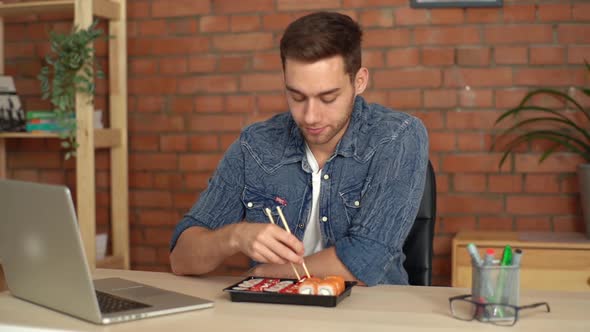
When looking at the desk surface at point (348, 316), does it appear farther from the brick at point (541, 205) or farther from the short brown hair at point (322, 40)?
the brick at point (541, 205)

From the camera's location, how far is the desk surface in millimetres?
1291

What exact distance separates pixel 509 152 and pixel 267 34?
1149mm

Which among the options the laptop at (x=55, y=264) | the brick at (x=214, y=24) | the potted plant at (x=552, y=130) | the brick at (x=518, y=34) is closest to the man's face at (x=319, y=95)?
the laptop at (x=55, y=264)

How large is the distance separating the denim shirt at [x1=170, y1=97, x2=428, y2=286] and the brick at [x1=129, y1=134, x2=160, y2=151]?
1.40 m

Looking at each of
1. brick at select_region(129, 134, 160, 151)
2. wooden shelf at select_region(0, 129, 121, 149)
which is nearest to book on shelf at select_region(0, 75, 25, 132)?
wooden shelf at select_region(0, 129, 121, 149)

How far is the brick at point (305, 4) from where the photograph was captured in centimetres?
318

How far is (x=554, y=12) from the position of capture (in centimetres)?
295

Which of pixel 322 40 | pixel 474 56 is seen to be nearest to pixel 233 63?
pixel 474 56

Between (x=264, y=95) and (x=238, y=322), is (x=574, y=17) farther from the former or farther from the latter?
(x=238, y=322)

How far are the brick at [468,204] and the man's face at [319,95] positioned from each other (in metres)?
1.25

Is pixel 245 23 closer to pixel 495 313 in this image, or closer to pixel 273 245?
pixel 273 245

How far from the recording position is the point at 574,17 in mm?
2936

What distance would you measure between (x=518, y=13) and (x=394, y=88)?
0.57 meters

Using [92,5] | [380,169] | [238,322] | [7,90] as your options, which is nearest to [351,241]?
[380,169]
